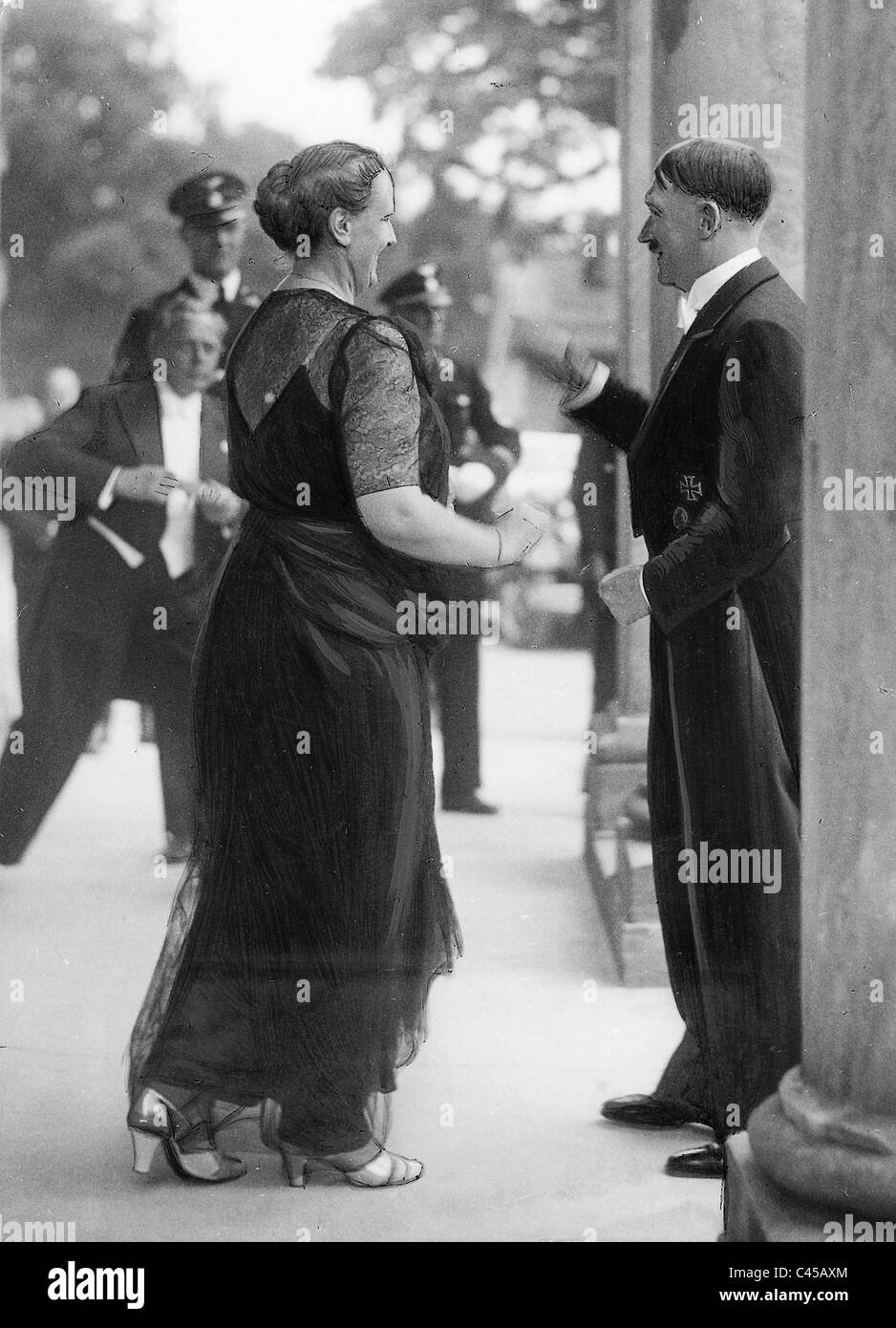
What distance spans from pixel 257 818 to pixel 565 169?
2.06m

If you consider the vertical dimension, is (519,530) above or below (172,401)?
below

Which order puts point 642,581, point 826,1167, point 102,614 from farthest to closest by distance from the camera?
point 102,614
point 642,581
point 826,1167

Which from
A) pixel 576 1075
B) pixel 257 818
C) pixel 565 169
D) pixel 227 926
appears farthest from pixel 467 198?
pixel 576 1075

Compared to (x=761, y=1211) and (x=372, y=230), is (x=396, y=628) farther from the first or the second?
(x=761, y=1211)

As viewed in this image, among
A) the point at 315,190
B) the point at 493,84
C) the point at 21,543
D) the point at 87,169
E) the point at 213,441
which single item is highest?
the point at 493,84

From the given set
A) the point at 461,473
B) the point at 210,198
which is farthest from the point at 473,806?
the point at 210,198

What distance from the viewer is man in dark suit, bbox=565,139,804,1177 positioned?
445cm

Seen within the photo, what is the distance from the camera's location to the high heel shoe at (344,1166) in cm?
451

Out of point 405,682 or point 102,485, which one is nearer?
point 405,682

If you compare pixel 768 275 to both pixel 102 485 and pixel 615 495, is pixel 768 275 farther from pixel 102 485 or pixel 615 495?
pixel 102 485

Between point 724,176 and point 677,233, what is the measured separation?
0.62ft

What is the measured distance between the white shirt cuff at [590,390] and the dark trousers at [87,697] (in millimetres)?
1235

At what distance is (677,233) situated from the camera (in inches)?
179

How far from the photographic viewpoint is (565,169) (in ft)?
16.2
